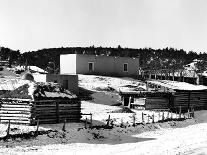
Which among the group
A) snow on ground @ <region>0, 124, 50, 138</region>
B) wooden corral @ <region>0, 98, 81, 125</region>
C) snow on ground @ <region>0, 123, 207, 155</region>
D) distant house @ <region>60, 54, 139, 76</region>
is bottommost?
snow on ground @ <region>0, 123, 207, 155</region>

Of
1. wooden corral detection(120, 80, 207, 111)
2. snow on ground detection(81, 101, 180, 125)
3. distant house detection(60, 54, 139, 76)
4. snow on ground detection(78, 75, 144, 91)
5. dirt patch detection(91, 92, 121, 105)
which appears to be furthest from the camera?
distant house detection(60, 54, 139, 76)

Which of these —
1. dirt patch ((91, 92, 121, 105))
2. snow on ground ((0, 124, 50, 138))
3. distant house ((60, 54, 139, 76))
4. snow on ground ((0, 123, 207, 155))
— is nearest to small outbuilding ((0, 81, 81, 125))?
snow on ground ((0, 124, 50, 138))

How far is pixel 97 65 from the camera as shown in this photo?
66.2m

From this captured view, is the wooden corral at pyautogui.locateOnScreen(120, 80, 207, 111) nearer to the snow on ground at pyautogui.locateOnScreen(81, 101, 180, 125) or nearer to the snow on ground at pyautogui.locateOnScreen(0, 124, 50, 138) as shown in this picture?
the snow on ground at pyautogui.locateOnScreen(81, 101, 180, 125)

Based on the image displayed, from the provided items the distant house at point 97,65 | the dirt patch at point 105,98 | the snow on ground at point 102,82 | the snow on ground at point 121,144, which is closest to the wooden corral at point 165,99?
the dirt patch at point 105,98

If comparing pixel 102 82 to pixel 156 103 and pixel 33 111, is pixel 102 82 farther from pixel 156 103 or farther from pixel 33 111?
pixel 33 111

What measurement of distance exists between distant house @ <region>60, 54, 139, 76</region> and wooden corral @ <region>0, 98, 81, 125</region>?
3477cm

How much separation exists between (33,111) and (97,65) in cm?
3890

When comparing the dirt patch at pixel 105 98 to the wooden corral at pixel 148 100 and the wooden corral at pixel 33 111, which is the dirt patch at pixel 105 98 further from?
the wooden corral at pixel 33 111

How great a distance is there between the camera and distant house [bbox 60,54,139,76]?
64.6 metres

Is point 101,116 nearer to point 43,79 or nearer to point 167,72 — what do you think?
point 43,79

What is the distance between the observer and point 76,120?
3028cm

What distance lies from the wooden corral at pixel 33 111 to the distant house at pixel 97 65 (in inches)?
1369

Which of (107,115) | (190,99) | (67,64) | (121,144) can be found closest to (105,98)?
(190,99)
